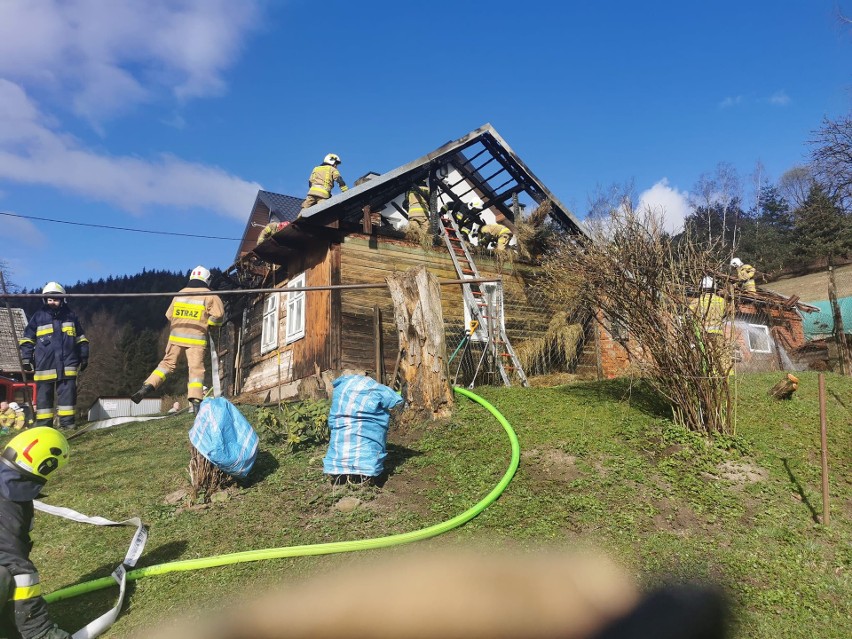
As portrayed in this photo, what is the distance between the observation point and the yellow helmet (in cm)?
386

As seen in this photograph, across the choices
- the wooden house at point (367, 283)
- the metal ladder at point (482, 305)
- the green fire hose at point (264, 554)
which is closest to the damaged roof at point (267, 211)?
the wooden house at point (367, 283)

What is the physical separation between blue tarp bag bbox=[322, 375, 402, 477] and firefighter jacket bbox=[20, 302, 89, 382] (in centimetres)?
644

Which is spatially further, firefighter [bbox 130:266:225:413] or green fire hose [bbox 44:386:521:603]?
firefighter [bbox 130:266:225:413]

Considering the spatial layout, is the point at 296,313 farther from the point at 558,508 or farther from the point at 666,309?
the point at 558,508

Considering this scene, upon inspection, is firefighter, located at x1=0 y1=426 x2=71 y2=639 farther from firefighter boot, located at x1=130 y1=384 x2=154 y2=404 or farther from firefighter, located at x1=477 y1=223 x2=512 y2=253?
firefighter, located at x1=477 y1=223 x2=512 y2=253

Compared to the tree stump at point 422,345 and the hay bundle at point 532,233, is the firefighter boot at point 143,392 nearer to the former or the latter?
the tree stump at point 422,345

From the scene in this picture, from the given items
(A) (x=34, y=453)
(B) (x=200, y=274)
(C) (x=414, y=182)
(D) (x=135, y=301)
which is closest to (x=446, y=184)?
(C) (x=414, y=182)

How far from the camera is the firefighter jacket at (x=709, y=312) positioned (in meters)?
6.87

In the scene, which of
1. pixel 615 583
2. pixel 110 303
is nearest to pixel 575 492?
pixel 615 583

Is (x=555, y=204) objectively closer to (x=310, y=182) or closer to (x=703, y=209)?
(x=310, y=182)

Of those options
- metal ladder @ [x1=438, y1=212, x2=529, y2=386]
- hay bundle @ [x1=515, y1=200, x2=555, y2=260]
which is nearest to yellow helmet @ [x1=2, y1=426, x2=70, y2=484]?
metal ladder @ [x1=438, y1=212, x2=529, y2=386]

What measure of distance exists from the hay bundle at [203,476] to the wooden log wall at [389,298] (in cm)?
555

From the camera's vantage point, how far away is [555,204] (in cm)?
1480

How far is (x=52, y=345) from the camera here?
398 inches
